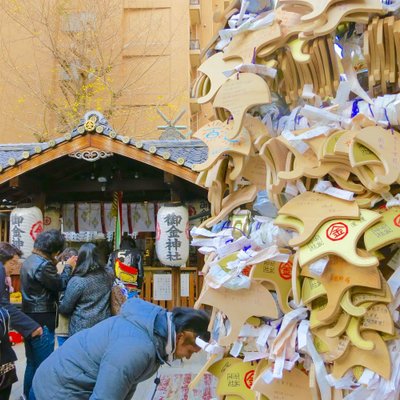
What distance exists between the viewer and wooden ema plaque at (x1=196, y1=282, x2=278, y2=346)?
1976mm

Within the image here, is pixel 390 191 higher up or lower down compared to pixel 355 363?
higher up

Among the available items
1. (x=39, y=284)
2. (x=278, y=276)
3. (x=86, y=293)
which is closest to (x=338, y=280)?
(x=278, y=276)

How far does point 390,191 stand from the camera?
1.74 meters

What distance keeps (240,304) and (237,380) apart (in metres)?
0.40

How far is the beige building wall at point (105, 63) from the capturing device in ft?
54.8

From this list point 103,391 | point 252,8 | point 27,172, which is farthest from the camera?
point 27,172

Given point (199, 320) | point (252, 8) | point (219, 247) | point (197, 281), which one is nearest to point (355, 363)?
point (219, 247)

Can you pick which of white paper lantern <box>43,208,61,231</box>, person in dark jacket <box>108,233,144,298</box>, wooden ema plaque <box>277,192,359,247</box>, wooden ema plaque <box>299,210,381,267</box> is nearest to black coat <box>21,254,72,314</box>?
person in dark jacket <box>108,233,144,298</box>

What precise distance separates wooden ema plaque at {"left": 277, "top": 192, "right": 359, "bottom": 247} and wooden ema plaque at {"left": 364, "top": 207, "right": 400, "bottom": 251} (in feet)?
0.26

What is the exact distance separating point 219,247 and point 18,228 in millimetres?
6005

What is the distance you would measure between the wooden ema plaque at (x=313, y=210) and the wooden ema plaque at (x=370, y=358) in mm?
402

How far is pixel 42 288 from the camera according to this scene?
4602mm

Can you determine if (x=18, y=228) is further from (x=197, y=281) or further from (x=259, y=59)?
(x=259, y=59)

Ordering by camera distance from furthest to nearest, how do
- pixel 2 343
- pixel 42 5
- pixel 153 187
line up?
pixel 42 5 < pixel 153 187 < pixel 2 343
